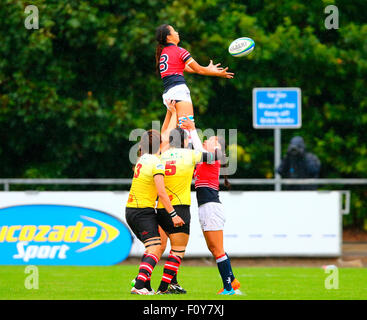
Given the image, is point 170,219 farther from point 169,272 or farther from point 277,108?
point 277,108

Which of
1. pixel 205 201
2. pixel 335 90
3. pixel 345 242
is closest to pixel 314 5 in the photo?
pixel 335 90

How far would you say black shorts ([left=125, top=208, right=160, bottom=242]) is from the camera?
996 centimetres

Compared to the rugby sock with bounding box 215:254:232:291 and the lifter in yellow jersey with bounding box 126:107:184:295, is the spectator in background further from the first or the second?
the lifter in yellow jersey with bounding box 126:107:184:295

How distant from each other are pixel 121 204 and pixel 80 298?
20.5 ft

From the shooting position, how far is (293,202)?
1584 cm

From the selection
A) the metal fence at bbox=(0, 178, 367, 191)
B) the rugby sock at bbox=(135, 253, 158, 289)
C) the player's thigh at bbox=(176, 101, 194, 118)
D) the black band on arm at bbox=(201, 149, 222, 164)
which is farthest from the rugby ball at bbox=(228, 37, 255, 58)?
the metal fence at bbox=(0, 178, 367, 191)

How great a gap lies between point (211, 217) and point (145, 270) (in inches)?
43.0

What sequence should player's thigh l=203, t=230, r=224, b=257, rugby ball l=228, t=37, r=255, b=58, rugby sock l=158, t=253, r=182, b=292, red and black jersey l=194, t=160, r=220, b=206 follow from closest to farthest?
rugby sock l=158, t=253, r=182, b=292
player's thigh l=203, t=230, r=224, b=257
red and black jersey l=194, t=160, r=220, b=206
rugby ball l=228, t=37, r=255, b=58

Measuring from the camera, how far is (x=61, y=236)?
50.4 feet

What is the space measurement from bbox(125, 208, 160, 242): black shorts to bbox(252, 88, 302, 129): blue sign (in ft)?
25.0

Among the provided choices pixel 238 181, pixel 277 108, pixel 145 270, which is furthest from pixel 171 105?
pixel 277 108

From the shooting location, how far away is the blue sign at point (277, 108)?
56.6ft

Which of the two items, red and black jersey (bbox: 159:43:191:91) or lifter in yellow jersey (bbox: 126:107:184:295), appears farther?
red and black jersey (bbox: 159:43:191:91)

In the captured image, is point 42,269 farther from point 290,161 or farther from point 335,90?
point 335,90
